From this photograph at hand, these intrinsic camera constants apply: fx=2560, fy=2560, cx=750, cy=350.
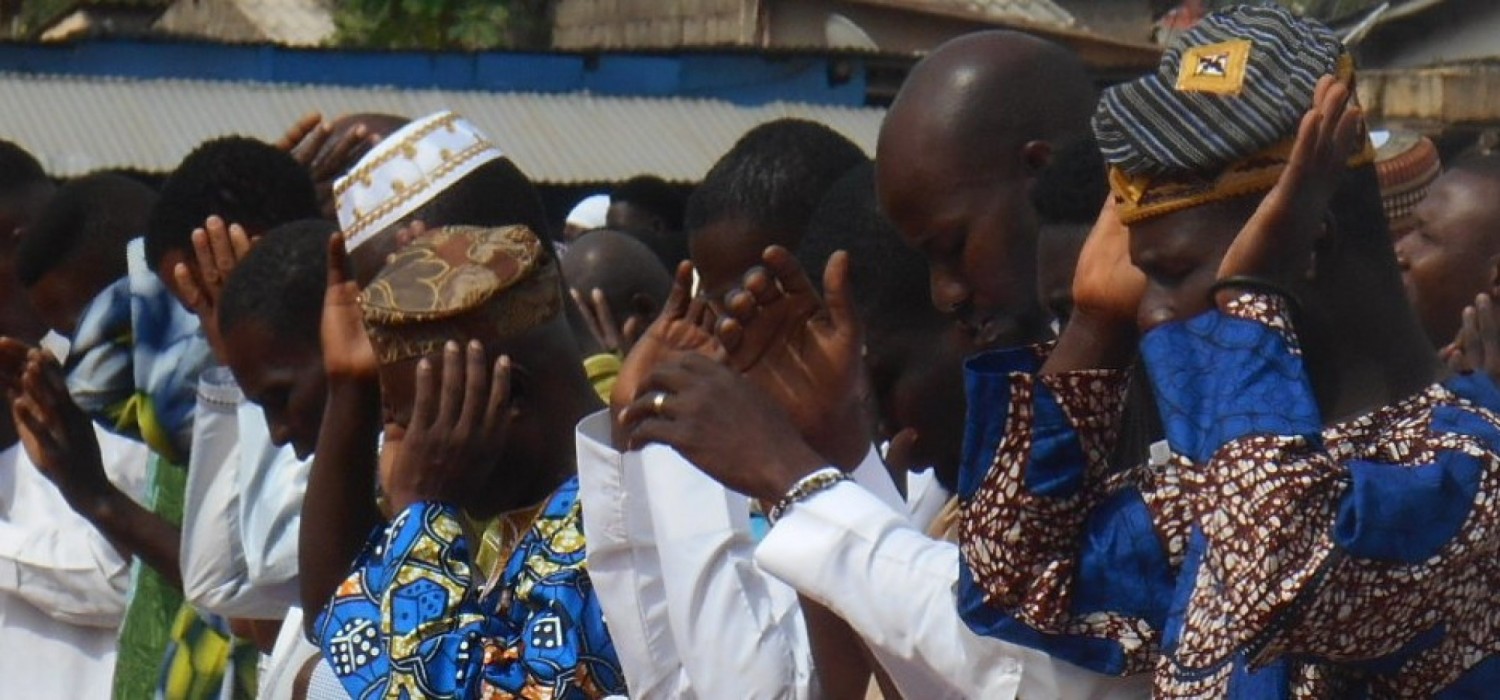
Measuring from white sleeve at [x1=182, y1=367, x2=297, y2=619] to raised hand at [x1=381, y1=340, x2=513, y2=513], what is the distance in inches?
43.9

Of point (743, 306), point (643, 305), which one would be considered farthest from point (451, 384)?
point (643, 305)

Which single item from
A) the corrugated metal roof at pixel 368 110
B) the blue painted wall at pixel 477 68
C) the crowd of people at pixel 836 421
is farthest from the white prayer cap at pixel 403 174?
the blue painted wall at pixel 477 68

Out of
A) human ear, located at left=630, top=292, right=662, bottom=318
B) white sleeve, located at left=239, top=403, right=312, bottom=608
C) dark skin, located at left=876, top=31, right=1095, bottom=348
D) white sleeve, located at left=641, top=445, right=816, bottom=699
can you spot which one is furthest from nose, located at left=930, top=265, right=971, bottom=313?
human ear, located at left=630, top=292, right=662, bottom=318

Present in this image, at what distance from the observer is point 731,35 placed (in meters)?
23.1

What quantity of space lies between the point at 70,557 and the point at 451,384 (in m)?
2.41

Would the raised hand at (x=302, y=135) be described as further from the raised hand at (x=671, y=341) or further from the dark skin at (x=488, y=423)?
the raised hand at (x=671, y=341)

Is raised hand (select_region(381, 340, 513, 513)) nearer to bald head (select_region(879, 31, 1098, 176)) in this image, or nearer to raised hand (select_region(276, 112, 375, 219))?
bald head (select_region(879, 31, 1098, 176))

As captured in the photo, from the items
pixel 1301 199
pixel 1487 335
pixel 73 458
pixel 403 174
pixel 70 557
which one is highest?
pixel 1301 199

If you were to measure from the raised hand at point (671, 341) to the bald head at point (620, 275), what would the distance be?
2836mm

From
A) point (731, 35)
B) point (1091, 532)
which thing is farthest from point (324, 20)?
point (1091, 532)

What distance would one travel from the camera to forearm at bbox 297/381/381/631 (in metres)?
4.31

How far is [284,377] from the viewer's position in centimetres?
472

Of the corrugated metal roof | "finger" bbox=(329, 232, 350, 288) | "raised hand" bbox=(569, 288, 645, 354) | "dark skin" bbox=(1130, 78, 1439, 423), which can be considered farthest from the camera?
the corrugated metal roof

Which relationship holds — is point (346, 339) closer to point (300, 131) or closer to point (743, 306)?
point (743, 306)
